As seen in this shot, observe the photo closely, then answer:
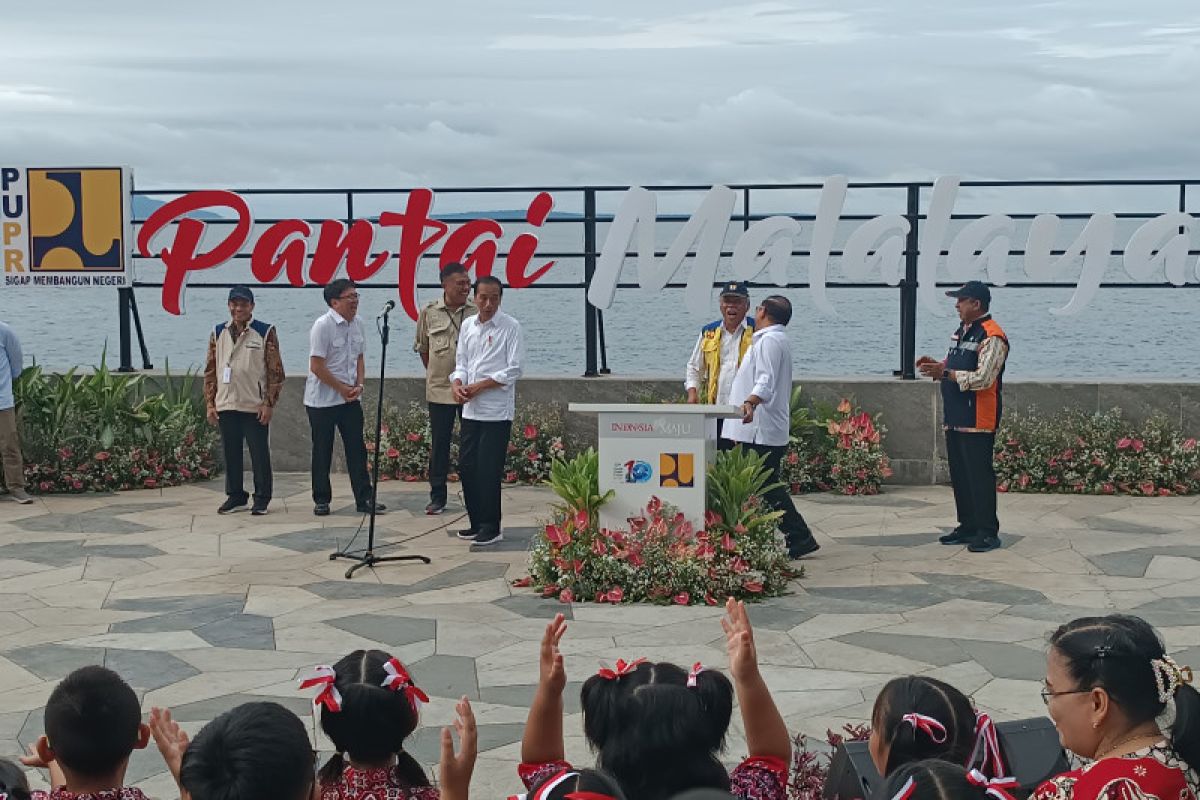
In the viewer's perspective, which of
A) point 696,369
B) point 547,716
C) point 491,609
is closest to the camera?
point 547,716

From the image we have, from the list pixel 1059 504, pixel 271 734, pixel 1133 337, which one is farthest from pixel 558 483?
pixel 1133 337

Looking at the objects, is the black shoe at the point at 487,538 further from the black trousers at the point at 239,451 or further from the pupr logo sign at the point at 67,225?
the pupr logo sign at the point at 67,225

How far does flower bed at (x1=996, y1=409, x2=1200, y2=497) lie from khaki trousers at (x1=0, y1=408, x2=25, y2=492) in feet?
25.1

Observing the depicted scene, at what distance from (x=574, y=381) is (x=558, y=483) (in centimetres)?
420

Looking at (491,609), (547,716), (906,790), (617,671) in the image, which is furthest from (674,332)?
(906,790)

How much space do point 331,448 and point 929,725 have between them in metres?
8.81

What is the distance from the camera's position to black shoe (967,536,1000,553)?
33.8 feet

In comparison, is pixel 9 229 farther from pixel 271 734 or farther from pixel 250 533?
pixel 271 734

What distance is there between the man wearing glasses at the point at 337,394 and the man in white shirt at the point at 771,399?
10.2 feet

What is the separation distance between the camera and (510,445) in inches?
525

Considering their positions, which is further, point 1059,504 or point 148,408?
point 148,408

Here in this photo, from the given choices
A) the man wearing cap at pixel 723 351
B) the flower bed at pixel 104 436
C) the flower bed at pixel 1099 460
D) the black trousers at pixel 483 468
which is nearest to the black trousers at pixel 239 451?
the flower bed at pixel 104 436

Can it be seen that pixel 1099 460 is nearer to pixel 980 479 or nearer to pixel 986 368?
pixel 980 479

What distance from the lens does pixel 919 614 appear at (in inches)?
339
